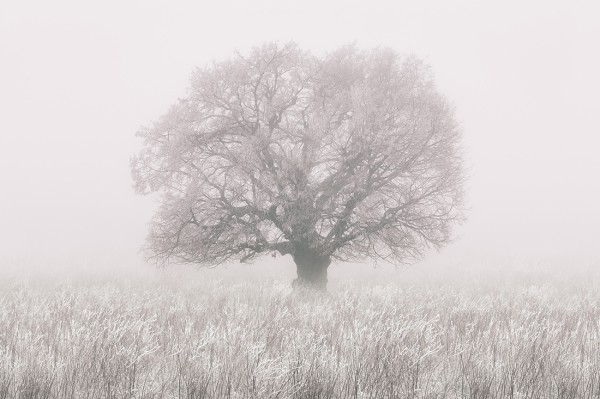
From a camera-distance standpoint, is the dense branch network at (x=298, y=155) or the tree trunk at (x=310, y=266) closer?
the dense branch network at (x=298, y=155)

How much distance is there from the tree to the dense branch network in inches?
1.4

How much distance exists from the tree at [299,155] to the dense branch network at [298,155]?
0.03 m

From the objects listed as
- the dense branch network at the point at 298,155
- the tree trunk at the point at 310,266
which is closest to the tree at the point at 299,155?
the dense branch network at the point at 298,155

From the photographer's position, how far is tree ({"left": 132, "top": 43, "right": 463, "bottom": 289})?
12.7m

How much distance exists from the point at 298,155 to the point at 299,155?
29 millimetres

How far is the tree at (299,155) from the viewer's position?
12.7 metres

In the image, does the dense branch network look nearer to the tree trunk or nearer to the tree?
the tree

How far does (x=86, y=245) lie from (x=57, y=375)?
44.1m

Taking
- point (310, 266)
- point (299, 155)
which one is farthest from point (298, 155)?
point (310, 266)

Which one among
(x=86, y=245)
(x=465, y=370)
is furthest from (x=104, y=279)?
(x=86, y=245)

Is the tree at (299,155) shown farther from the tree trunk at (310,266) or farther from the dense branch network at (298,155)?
the tree trunk at (310,266)

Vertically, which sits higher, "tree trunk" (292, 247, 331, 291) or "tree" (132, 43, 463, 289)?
"tree" (132, 43, 463, 289)

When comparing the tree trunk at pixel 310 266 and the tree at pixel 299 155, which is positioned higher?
the tree at pixel 299 155

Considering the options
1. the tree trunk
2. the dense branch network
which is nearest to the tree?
the dense branch network
